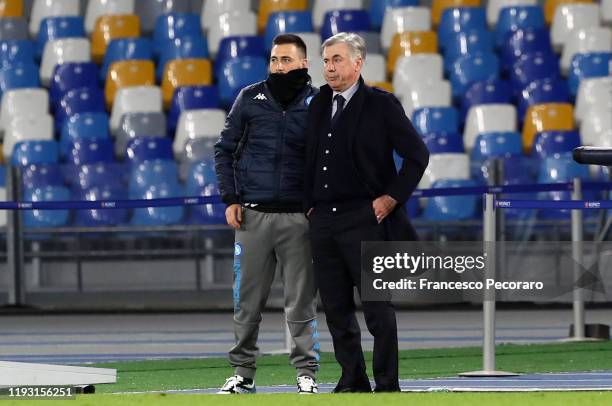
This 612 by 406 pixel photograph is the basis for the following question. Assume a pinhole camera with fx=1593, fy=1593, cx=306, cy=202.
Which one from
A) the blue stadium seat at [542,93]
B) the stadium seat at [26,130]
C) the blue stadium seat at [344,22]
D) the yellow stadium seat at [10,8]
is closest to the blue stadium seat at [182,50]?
the blue stadium seat at [344,22]

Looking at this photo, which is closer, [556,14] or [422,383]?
[422,383]

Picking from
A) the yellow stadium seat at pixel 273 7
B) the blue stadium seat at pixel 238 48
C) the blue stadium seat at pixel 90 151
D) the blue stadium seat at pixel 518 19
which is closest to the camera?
the blue stadium seat at pixel 90 151

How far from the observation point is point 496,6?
56.6 feet

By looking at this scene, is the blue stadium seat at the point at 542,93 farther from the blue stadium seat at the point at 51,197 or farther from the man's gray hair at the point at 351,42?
the man's gray hair at the point at 351,42

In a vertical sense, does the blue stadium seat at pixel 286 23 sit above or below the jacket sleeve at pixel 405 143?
above

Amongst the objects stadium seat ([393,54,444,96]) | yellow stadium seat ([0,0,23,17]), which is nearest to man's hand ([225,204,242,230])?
stadium seat ([393,54,444,96])

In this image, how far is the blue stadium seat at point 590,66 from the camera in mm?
16234

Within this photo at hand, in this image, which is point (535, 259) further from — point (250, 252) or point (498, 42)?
point (498, 42)

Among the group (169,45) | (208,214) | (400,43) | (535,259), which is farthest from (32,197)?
(535,259)

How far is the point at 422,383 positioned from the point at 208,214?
6.41 metres

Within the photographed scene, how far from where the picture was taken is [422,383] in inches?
328

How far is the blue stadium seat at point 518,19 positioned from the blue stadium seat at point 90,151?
4374 mm

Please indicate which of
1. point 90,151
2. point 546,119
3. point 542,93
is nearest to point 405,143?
point 546,119

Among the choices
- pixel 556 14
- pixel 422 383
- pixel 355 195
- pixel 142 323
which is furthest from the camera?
pixel 556 14
